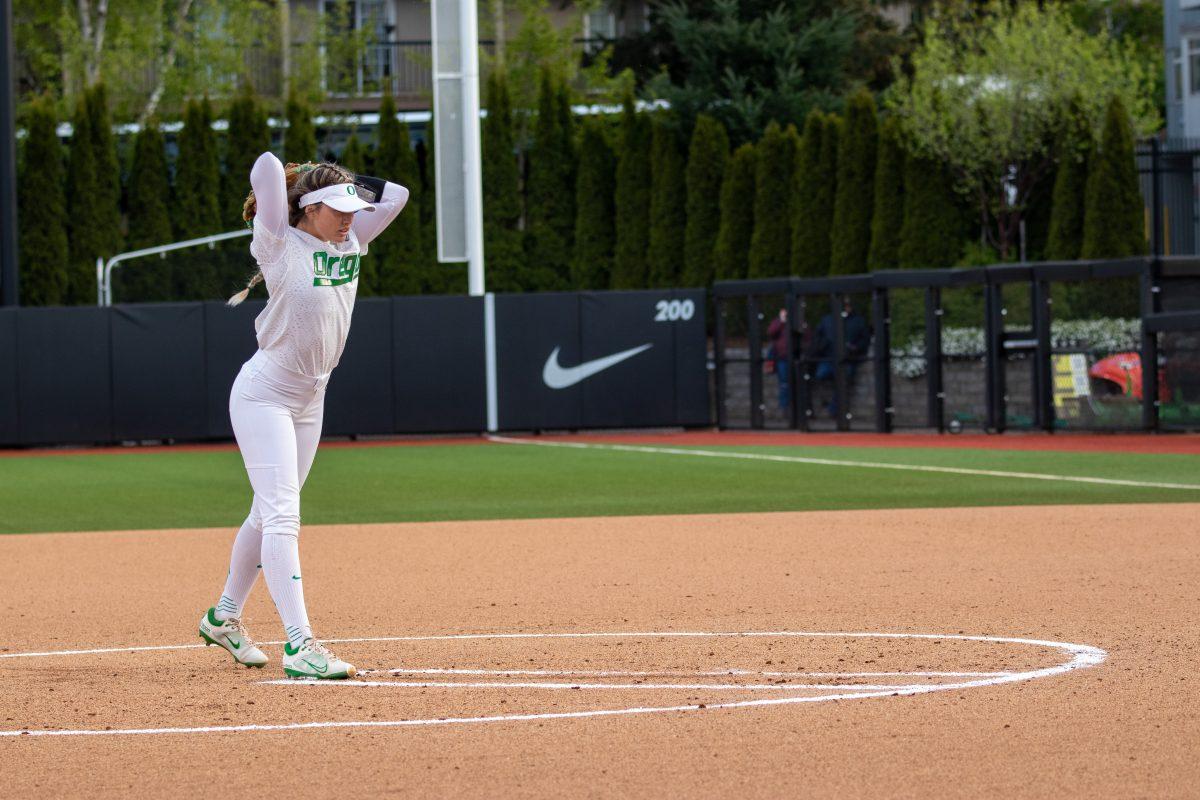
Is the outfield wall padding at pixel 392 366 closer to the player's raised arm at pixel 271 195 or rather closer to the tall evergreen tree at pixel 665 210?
the tall evergreen tree at pixel 665 210

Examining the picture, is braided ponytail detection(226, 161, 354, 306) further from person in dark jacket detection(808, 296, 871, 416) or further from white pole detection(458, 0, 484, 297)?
white pole detection(458, 0, 484, 297)

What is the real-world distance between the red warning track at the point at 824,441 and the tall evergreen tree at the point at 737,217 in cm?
513

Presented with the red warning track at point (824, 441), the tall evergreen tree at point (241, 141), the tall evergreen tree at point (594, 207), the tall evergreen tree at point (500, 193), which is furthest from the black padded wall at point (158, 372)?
the tall evergreen tree at point (594, 207)

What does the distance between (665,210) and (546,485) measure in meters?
15.1

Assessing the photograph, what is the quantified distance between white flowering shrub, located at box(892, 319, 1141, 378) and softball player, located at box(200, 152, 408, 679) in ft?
54.4

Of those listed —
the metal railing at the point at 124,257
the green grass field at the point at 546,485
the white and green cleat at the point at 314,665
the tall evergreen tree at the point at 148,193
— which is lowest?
the white and green cleat at the point at 314,665

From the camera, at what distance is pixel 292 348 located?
678 centimetres

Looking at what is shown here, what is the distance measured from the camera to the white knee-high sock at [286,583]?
6762 mm

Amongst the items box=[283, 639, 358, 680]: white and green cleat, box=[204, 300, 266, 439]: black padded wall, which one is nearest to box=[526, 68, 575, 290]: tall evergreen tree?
box=[204, 300, 266, 439]: black padded wall

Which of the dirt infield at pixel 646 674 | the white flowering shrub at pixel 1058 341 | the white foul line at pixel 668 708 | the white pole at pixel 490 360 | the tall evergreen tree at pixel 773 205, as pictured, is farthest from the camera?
the tall evergreen tree at pixel 773 205

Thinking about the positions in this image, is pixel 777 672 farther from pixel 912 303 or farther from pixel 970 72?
pixel 970 72

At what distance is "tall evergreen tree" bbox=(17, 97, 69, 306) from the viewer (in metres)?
31.6

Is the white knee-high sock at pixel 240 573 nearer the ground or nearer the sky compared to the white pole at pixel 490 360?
nearer the ground

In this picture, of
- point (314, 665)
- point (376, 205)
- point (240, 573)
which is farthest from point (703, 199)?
point (314, 665)
